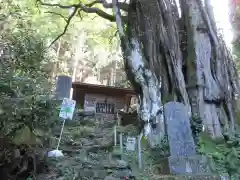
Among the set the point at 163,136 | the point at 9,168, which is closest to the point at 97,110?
the point at 163,136

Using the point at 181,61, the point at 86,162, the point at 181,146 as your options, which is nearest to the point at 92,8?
the point at 181,61

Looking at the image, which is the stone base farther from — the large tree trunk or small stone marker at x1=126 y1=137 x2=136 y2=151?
the large tree trunk

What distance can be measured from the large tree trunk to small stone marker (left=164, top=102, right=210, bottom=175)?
5.47 ft

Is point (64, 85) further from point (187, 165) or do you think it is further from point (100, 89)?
point (187, 165)

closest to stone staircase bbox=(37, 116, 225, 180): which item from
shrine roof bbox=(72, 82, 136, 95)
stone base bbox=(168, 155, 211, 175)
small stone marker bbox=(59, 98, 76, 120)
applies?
stone base bbox=(168, 155, 211, 175)

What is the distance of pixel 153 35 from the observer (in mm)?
9102

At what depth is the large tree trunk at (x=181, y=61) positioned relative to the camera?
8.08 metres

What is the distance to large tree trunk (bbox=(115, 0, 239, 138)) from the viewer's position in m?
8.08

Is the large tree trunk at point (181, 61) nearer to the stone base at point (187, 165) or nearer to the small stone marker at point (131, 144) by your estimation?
the small stone marker at point (131, 144)

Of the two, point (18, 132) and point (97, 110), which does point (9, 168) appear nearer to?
point (18, 132)

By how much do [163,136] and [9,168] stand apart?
4.01 metres

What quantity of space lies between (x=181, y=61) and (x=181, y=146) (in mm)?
3785

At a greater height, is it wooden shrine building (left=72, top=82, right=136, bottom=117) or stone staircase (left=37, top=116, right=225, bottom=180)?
wooden shrine building (left=72, top=82, right=136, bottom=117)

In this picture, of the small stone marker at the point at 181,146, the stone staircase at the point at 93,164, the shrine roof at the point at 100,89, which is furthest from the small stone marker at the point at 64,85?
the small stone marker at the point at 181,146
